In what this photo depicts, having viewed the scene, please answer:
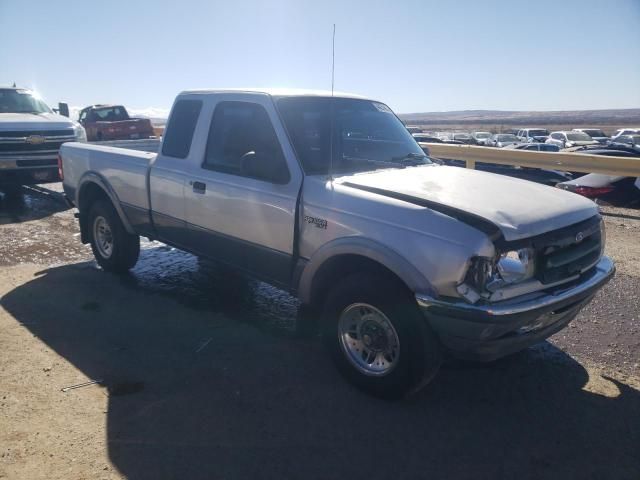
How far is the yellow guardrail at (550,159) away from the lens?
28.4 feet

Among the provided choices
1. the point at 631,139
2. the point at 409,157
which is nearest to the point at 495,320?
the point at 409,157

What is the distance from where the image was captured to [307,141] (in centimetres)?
388

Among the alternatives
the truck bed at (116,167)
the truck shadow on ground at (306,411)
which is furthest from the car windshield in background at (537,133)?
the truck shadow on ground at (306,411)

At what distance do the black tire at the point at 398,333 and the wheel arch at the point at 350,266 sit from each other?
0.09 meters

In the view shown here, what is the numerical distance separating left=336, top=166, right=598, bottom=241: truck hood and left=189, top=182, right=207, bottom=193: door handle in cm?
136

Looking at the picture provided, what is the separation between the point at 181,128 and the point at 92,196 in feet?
6.42

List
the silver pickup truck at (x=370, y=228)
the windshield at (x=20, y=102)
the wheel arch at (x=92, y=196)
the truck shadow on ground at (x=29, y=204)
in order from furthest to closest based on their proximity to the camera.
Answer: the windshield at (x=20, y=102)
the truck shadow on ground at (x=29, y=204)
the wheel arch at (x=92, y=196)
the silver pickup truck at (x=370, y=228)

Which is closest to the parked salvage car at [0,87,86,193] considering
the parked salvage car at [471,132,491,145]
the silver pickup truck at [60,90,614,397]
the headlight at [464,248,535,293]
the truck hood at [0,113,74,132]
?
the truck hood at [0,113,74,132]

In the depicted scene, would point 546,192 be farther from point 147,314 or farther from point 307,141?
point 147,314

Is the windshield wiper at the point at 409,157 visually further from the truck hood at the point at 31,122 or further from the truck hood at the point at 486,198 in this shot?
the truck hood at the point at 31,122

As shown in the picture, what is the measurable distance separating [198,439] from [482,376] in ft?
6.82

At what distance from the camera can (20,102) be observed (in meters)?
11.0

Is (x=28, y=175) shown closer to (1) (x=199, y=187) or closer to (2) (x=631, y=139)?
(1) (x=199, y=187)

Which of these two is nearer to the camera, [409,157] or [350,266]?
[350,266]
